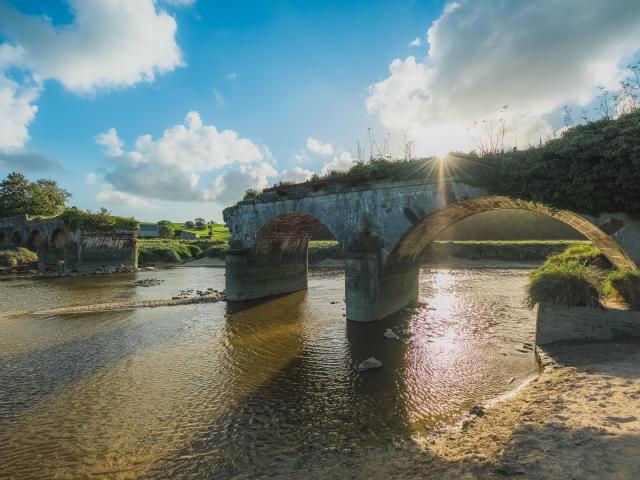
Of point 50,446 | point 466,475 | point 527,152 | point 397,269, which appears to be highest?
point 527,152

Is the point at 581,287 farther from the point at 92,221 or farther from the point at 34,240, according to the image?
the point at 34,240

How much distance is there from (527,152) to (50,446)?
1530cm

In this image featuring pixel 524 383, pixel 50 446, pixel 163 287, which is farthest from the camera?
pixel 163 287

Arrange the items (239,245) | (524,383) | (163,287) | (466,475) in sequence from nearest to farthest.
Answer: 1. (466,475)
2. (524,383)
3. (239,245)
4. (163,287)

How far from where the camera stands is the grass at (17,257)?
42938 millimetres

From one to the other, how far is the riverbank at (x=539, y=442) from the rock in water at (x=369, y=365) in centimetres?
359

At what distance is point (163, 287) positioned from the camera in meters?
28.7

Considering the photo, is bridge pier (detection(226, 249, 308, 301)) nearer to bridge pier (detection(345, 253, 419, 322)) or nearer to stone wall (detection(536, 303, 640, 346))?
bridge pier (detection(345, 253, 419, 322))

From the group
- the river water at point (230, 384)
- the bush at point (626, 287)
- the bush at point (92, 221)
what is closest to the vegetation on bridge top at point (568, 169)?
the bush at point (626, 287)

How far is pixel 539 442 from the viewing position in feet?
16.5

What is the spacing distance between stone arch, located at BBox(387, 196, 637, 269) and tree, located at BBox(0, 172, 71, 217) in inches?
2676

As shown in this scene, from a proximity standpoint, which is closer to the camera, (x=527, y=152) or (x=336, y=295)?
(x=527, y=152)

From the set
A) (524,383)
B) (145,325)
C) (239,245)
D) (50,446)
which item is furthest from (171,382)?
(239,245)

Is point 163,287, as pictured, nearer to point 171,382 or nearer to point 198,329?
point 198,329
